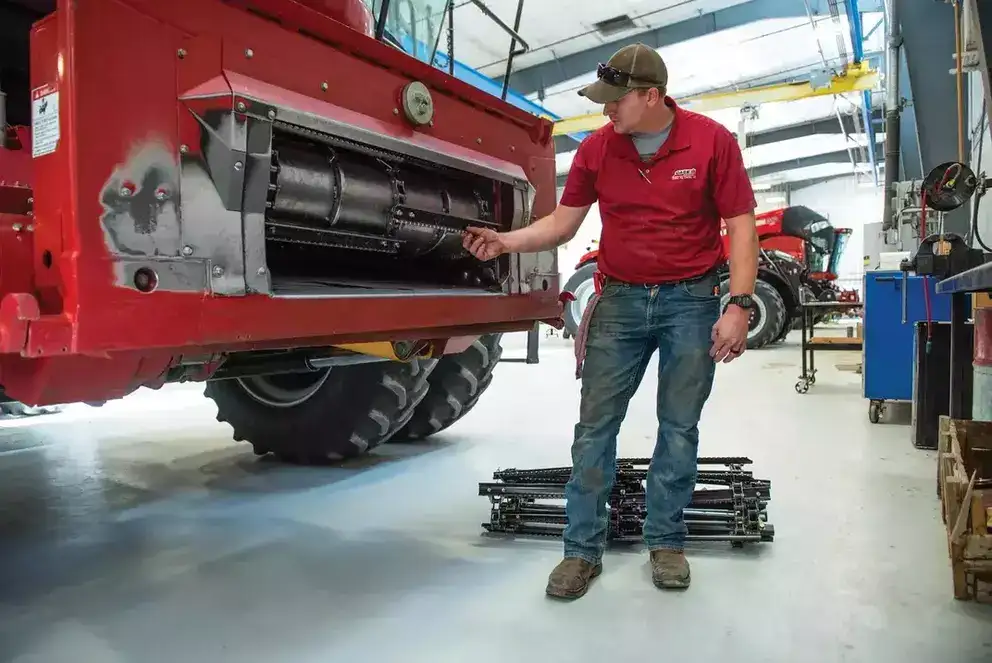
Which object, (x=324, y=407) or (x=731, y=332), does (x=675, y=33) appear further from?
(x=731, y=332)

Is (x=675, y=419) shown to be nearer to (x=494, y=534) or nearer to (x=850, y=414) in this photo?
(x=494, y=534)

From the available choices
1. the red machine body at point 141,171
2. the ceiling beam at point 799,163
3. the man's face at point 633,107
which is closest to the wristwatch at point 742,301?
the man's face at point 633,107

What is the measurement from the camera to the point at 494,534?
2453 mm

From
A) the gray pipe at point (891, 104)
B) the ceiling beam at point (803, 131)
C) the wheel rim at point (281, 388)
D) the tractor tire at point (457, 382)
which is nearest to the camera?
the wheel rim at point (281, 388)

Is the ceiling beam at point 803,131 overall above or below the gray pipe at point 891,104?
above

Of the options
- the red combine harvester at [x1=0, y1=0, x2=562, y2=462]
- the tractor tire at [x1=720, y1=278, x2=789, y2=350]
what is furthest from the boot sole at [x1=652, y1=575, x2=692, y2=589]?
the tractor tire at [x1=720, y1=278, x2=789, y2=350]

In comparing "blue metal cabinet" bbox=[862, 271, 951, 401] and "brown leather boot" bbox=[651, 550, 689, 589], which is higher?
"blue metal cabinet" bbox=[862, 271, 951, 401]

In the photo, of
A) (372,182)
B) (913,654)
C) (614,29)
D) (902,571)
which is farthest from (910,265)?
(614,29)

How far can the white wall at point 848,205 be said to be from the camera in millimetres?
22844

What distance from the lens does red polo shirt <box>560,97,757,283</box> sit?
81.4 inches

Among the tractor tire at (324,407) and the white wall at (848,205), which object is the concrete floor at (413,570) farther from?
the white wall at (848,205)

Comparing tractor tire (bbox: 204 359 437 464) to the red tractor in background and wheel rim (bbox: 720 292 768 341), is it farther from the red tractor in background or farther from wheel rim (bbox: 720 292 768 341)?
wheel rim (bbox: 720 292 768 341)

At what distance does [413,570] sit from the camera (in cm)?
215

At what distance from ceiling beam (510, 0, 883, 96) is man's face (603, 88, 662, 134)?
30.2ft
